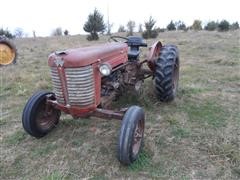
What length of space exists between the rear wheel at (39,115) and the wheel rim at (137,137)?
4.02 feet

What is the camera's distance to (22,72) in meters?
7.43

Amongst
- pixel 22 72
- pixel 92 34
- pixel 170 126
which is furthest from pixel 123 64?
pixel 92 34

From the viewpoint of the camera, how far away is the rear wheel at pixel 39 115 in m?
3.41

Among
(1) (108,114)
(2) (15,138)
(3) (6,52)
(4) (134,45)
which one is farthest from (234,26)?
(2) (15,138)

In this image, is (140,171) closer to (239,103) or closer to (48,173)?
(48,173)

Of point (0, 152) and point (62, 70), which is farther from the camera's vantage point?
point (0, 152)

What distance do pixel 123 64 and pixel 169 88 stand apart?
82 cm

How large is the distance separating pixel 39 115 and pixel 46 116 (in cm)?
15

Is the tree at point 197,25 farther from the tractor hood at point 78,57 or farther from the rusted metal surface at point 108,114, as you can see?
the rusted metal surface at point 108,114

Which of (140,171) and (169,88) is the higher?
(169,88)

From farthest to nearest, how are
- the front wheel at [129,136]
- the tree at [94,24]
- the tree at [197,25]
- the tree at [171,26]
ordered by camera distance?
the tree at [171,26] → the tree at [197,25] → the tree at [94,24] → the front wheel at [129,136]

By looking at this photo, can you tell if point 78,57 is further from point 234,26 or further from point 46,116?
point 234,26

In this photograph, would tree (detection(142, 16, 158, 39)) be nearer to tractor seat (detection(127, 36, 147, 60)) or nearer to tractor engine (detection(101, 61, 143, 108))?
tractor seat (detection(127, 36, 147, 60))

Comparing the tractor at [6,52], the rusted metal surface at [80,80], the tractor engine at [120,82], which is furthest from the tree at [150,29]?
the rusted metal surface at [80,80]
